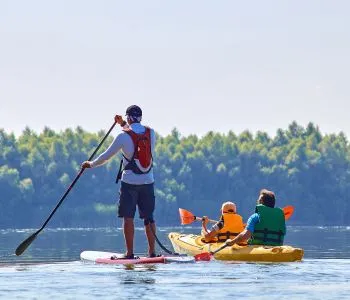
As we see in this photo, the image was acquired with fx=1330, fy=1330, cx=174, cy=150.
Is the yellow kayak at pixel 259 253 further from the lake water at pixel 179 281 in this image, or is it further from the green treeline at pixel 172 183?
the green treeline at pixel 172 183

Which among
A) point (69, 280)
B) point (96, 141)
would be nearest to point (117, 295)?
point (69, 280)

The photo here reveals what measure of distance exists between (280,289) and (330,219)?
165670 millimetres

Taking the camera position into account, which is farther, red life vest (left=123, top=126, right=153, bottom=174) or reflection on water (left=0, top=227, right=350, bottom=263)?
reflection on water (left=0, top=227, right=350, bottom=263)

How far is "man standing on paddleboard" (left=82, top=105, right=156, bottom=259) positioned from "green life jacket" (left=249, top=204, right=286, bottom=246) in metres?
2.16

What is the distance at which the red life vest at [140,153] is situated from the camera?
22.3 metres

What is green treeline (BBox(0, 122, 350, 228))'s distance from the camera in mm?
168375

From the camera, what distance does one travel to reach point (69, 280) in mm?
18812

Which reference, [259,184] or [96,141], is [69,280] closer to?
[259,184]

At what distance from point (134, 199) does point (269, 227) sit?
2.70 metres

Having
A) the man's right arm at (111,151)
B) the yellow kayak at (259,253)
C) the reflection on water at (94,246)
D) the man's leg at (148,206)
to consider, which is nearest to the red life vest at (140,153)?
the man's right arm at (111,151)

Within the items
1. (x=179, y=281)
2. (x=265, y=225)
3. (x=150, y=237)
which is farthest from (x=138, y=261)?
(x=179, y=281)

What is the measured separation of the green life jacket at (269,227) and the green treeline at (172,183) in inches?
5336

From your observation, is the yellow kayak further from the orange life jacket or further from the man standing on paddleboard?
the man standing on paddleboard

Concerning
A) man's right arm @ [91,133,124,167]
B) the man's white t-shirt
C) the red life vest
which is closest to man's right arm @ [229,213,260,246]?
the man's white t-shirt
